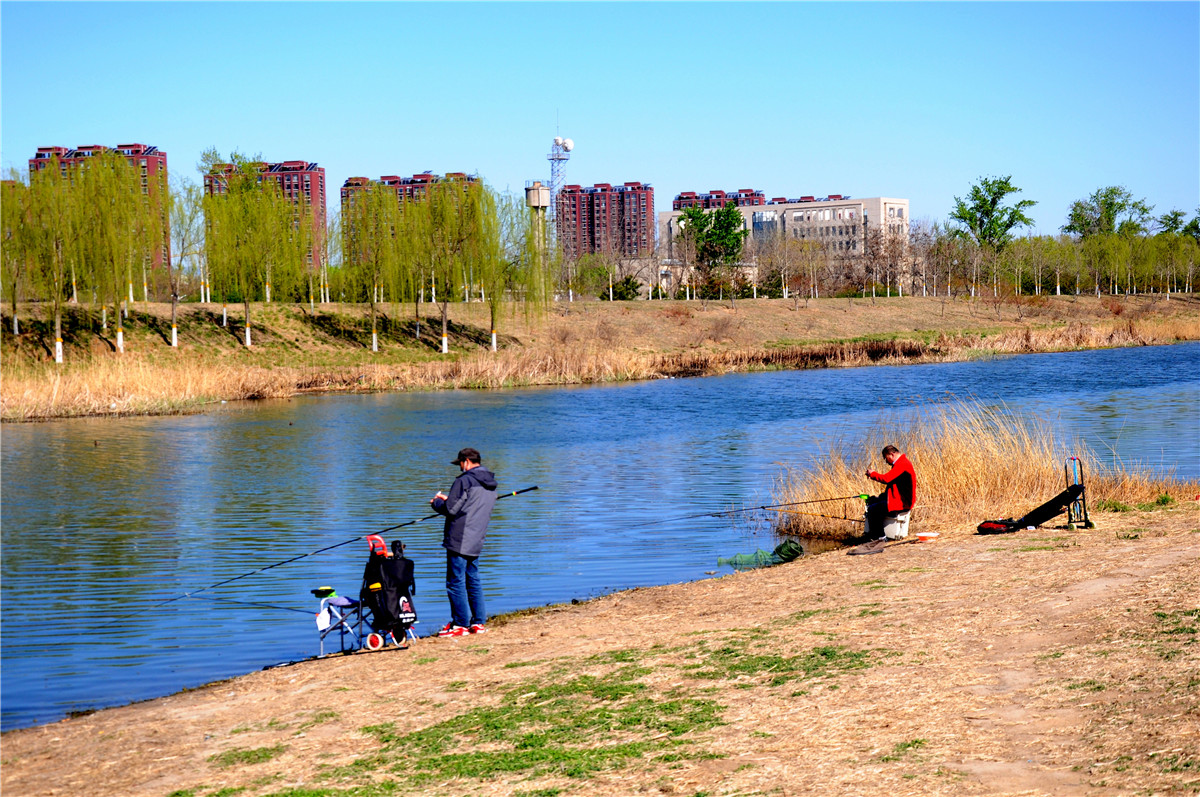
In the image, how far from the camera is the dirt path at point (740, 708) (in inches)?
275

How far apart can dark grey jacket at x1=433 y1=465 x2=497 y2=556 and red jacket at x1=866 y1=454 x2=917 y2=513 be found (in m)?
6.03

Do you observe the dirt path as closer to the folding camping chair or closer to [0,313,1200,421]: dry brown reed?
the folding camping chair

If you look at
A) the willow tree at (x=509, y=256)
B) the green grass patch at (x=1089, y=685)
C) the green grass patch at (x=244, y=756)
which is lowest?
the green grass patch at (x=244, y=756)

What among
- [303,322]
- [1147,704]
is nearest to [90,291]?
[303,322]

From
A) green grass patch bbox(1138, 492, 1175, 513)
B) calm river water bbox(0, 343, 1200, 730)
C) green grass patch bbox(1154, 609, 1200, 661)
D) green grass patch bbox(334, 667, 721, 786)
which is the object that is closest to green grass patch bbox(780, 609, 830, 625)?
green grass patch bbox(334, 667, 721, 786)

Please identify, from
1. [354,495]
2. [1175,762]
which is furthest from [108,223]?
[1175,762]

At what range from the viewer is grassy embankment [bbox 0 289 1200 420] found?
45406mm

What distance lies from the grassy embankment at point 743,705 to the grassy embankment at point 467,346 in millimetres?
34998

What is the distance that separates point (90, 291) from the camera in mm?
55562

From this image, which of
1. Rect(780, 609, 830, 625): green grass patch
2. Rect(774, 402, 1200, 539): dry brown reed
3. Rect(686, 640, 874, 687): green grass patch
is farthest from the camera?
Rect(774, 402, 1200, 539): dry brown reed

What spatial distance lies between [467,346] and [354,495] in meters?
44.8

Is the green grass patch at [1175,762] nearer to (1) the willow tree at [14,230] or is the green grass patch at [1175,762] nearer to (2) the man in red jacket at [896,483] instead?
(2) the man in red jacket at [896,483]

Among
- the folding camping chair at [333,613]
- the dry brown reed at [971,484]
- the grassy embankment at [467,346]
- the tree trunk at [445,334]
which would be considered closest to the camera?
the folding camping chair at [333,613]

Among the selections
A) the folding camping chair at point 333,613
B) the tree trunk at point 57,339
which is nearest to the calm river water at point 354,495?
the folding camping chair at point 333,613
